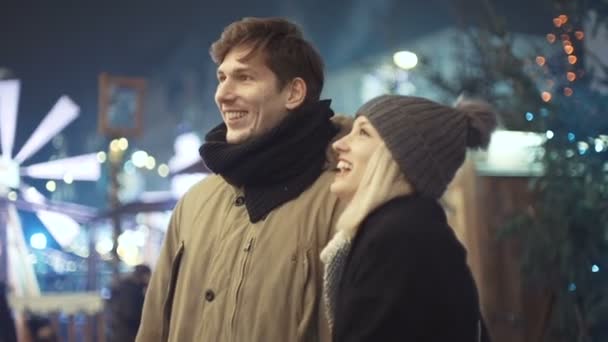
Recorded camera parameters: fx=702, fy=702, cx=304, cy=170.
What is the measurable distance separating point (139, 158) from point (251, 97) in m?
13.3

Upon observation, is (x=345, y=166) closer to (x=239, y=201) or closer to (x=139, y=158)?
(x=239, y=201)

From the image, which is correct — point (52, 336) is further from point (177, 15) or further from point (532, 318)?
point (177, 15)

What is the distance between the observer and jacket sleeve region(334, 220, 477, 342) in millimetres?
1223

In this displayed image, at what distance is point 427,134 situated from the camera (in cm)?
141

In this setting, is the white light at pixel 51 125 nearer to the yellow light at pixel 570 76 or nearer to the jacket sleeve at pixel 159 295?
the yellow light at pixel 570 76

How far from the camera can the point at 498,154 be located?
534cm

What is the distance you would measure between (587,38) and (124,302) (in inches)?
144

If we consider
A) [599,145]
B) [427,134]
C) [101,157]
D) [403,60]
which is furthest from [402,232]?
[101,157]

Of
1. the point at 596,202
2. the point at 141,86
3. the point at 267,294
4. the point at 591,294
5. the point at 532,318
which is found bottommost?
the point at 532,318

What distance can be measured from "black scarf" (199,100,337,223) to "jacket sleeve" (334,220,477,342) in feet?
1.47

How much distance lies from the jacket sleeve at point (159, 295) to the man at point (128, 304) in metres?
2.67

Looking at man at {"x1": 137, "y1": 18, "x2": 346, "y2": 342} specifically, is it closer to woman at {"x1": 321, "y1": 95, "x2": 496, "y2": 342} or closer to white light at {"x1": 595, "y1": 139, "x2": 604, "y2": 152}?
woman at {"x1": 321, "y1": 95, "x2": 496, "y2": 342}

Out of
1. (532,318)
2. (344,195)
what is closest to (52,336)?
(532,318)

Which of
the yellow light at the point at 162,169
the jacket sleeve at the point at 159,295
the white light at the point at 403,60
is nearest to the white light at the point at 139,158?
the yellow light at the point at 162,169
